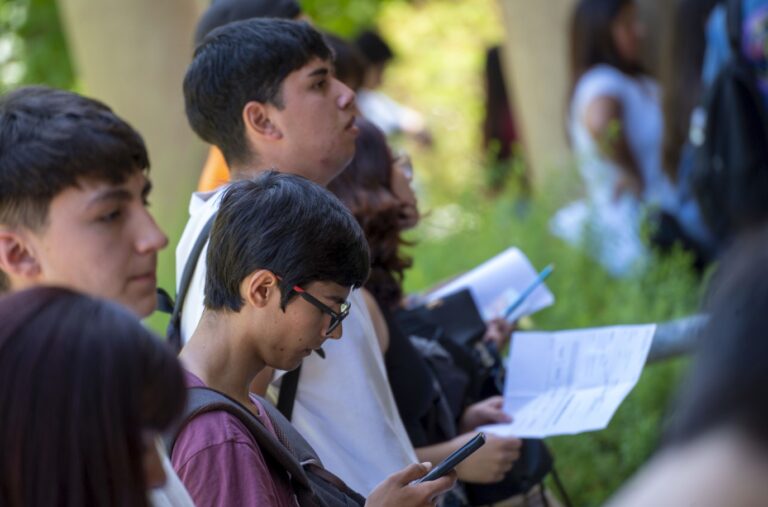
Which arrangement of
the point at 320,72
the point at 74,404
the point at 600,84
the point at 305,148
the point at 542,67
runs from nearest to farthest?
the point at 74,404 < the point at 305,148 < the point at 320,72 < the point at 600,84 < the point at 542,67

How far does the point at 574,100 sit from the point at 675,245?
1.19 metres

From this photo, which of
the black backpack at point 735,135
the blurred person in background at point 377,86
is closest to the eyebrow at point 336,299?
the black backpack at point 735,135

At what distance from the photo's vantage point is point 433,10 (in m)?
14.6

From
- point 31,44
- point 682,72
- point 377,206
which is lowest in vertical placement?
point 682,72

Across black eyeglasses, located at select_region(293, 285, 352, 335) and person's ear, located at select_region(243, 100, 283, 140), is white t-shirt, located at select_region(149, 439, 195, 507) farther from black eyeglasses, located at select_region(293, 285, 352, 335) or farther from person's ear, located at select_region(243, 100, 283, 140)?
person's ear, located at select_region(243, 100, 283, 140)

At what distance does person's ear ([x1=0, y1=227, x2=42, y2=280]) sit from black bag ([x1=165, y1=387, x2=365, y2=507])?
0.59 meters

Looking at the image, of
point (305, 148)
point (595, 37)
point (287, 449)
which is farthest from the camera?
point (595, 37)

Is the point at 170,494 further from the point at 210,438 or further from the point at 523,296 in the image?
the point at 523,296

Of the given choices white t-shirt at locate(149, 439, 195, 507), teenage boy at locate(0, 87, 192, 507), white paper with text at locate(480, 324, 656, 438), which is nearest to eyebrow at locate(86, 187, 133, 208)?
teenage boy at locate(0, 87, 192, 507)

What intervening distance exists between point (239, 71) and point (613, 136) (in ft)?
11.3

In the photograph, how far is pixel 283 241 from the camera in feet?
8.26

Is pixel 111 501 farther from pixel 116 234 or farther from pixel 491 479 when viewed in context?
pixel 491 479

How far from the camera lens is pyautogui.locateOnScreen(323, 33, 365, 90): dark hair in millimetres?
4680

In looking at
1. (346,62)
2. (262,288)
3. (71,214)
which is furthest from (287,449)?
(346,62)
